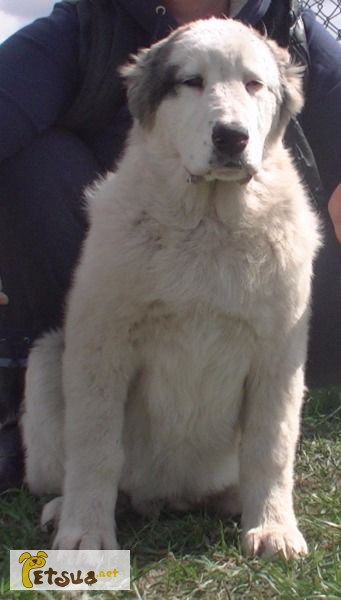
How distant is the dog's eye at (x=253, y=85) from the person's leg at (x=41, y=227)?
1.03m

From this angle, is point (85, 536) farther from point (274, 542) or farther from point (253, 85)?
point (253, 85)

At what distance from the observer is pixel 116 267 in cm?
290

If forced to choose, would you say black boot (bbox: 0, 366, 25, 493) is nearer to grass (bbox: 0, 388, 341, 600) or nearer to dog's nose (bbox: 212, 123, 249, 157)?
grass (bbox: 0, 388, 341, 600)

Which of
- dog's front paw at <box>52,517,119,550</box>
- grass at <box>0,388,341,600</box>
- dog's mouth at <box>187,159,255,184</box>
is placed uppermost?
dog's mouth at <box>187,159,255,184</box>

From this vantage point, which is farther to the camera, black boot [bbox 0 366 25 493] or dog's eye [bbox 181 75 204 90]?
black boot [bbox 0 366 25 493]

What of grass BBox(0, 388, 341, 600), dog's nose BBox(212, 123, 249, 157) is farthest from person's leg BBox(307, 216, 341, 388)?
dog's nose BBox(212, 123, 249, 157)

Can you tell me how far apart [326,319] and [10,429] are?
1.54 meters

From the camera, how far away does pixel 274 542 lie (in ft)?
9.19

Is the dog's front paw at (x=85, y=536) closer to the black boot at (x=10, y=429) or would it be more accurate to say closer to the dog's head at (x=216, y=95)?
the black boot at (x=10, y=429)

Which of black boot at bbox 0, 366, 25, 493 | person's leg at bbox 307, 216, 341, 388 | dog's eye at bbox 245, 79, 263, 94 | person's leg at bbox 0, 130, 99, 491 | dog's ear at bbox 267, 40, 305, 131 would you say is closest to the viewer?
dog's eye at bbox 245, 79, 263, 94

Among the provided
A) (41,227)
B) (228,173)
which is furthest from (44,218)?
(228,173)

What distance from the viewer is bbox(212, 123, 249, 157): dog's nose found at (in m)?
2.72

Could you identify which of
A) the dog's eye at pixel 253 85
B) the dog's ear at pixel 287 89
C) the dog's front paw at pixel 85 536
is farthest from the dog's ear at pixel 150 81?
the dog's front paw at pixel 85 536

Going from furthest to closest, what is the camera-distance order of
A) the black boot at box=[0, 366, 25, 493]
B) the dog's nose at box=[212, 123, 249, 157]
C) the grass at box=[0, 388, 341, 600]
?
the black boot at box=[0, 366, 25, 493], the dog's nose at box=[212, 123, 249, 157], the grass at box=[0, 388, 341, 600]
